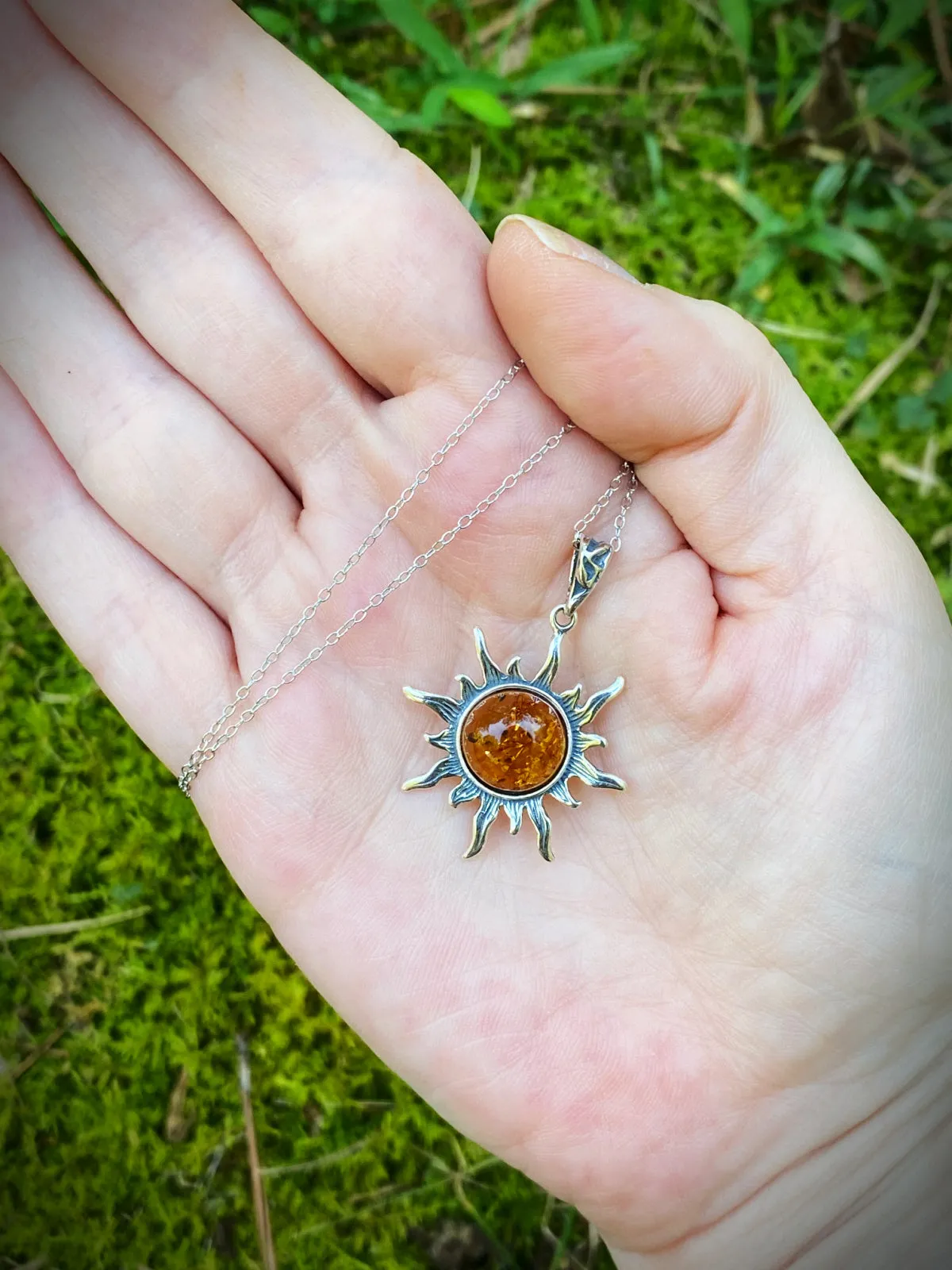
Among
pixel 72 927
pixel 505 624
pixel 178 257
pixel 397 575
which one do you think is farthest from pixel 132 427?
pixel 72 927

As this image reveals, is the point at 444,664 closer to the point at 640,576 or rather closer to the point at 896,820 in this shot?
the point at 640,576

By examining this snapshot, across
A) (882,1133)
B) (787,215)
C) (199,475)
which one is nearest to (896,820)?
(882,1133)

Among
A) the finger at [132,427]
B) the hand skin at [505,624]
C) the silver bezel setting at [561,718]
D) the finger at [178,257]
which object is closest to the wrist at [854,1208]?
the hand skin at [505,624]

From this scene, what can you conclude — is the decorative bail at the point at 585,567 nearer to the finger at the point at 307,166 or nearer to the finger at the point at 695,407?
the finger at the point at 695,407

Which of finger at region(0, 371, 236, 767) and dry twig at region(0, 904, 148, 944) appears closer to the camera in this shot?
finger at region(0, 371, 236, 767)

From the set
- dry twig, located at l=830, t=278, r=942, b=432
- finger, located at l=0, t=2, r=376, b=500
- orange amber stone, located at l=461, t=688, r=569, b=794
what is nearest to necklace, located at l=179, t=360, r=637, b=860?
orange amber stone, located at l=461, t=688, r=569, b=794

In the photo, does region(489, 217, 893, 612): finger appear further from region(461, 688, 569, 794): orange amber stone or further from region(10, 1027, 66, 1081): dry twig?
region(10, 1027, 66, 1081): dry twig
